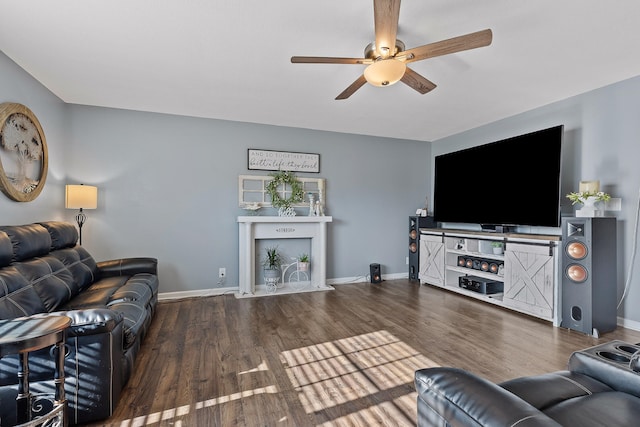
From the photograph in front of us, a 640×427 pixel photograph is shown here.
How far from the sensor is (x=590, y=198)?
9.83 ft

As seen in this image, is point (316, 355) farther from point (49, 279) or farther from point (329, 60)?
point (329, 60)

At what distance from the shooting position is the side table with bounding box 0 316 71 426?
1186 millimetres

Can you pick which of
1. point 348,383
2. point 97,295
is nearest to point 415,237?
point 348,383

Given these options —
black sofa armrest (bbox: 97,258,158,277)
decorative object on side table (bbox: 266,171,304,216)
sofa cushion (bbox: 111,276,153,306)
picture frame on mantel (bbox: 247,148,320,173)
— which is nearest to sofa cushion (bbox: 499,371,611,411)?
sofa cushion (bbox: 111,276,153,306)

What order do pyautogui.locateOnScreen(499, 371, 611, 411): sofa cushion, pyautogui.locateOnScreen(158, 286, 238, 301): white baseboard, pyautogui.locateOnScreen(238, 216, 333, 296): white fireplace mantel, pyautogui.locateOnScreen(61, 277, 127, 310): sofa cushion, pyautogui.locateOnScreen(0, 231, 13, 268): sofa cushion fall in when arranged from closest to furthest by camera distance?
pyautogui.locateOnScreen(499, 371, 611, 411): sofa cushion → pyautogui.locateOnScreen(0, 231, 13, 268): sofa cushion → pyautogui.locateOnScreen(61, 277, 127, 310): sofa cushion → pyautogui.locateOnScreen(158, 286, 238, 301): white baseboard → pyautogui.locateOnScreen(238, 216, 333, 296): white fireplace mantel

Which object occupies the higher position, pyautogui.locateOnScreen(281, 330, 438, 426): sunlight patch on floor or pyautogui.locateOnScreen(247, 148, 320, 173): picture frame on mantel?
pyautogui.locateOnScreen(247, 148, 320, 173): picture frame on mantel

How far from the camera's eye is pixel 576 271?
9.52 ft

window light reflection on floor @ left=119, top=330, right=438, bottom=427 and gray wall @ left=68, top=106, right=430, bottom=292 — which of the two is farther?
gray wall @ left=68, top=106, right=430, bottom=292

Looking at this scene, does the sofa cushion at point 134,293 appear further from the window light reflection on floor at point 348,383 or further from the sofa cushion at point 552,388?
the sofa cushion at point 552,388

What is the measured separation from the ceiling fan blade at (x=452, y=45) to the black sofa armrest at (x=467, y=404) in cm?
184

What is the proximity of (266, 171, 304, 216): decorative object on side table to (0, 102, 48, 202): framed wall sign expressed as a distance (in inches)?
98.0


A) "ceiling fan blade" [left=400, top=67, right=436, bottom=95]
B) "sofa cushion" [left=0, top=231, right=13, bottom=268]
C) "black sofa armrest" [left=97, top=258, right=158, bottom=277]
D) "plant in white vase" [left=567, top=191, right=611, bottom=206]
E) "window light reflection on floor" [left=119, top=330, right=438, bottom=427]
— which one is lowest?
"window light reflection on floor" [left=119, top=330, right=438, bottom=427]

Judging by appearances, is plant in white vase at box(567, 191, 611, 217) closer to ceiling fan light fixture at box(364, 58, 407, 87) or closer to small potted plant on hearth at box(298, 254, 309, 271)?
ceiling fan light fixture at box(364, 58, 407, 87)

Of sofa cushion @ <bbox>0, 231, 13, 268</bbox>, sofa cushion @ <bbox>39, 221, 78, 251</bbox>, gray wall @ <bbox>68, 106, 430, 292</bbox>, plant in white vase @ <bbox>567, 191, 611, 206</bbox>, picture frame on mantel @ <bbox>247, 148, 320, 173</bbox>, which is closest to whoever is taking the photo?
sofa cushion @ <bbox>0, 231, 13, 268</bbox>
